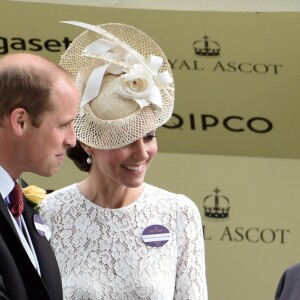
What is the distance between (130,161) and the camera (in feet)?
12.4

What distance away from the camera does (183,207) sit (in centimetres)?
380

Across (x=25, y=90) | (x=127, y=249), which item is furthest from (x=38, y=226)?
(x=127, y=249)

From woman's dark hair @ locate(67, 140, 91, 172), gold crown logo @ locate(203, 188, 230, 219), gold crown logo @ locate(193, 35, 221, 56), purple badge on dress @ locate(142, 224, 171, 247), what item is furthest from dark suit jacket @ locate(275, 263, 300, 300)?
gold crown logo @ locate(193, 35, 221, 56)

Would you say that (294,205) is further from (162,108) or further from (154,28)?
(162,108)

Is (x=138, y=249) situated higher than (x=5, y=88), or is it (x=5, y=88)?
(x=5, y=88)

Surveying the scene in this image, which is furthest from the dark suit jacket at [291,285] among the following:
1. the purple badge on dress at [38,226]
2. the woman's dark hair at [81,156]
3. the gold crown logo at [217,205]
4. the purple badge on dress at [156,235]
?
the gold crown logo at [217,205]

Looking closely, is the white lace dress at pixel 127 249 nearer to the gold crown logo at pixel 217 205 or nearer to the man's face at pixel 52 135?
the man's face at pixel 52 135

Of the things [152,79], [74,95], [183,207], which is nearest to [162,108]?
[152,79]

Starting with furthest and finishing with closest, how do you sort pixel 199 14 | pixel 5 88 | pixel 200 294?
1. pixel 199 14
2. pixel 200 294
3. pixel 5 88

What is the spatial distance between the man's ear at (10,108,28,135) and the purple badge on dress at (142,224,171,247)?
1.06 m

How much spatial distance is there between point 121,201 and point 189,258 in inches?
13.5

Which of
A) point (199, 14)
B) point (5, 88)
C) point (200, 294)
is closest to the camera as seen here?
point (5, 88)

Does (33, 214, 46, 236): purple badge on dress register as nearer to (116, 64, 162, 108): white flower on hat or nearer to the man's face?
the man's face

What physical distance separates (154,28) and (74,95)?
216 cm
